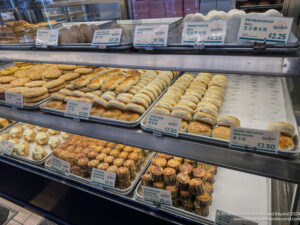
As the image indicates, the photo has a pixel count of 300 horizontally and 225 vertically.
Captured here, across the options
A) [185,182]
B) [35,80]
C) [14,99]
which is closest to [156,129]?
[185,182]

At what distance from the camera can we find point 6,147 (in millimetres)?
2221

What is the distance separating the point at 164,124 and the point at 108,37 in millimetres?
609

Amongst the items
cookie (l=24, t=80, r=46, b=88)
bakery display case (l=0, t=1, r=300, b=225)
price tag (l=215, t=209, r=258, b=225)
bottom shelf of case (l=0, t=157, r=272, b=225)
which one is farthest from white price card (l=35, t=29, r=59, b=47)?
price tag (l=215, t=209, r=258, b=225)

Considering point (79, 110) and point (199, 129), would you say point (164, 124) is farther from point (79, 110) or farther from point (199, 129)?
point (79, 110)

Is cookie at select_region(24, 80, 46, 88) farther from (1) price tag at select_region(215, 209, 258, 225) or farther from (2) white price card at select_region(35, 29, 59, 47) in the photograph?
(1) price tag at select_region(215, 209, 258, 225)

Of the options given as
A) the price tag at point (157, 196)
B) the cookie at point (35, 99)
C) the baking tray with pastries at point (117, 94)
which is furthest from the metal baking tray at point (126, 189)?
the cookie at point (35, 99)

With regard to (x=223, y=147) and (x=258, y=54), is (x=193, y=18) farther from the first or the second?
(x=223, y=147)

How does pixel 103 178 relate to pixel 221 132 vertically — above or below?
below

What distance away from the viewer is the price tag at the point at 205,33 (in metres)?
1.02

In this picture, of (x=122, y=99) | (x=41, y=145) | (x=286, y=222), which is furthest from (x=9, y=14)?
(x=286, y=222)

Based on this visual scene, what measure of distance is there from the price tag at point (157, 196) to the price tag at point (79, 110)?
67 centimetres

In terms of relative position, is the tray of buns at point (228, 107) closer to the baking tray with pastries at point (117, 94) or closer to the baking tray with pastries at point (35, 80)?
the baking tray with pastries at point (117, 94)

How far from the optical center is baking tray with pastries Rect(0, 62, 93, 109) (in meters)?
1.79

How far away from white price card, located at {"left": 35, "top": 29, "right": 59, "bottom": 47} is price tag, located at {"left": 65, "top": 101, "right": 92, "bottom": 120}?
423mm
